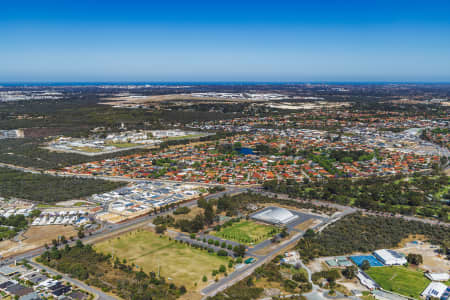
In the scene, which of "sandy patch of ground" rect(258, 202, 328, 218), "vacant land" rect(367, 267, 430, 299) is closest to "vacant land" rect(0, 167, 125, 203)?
"sandy patch of ground" rect(258, 202, 328, 218)

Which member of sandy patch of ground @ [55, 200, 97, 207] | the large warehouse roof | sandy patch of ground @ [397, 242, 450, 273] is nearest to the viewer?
sandy patch of ground @ [397, 242, 450, 273]

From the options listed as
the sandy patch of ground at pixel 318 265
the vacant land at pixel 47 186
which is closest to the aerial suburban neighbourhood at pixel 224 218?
the sandy patch of ground at pixel 318 265

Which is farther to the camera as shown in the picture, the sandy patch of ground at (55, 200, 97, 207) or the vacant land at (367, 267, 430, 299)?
the sandy patch of ground at (55, 200, 97, 207)

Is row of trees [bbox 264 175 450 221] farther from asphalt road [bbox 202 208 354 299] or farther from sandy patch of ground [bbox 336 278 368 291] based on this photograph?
sandy patch of ground [bbox 336 278 368 291]

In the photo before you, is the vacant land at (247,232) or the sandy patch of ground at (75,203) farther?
the sandy patch of ground at (75,203)

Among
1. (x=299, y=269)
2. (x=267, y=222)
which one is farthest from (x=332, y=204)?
(x=299, y=269)

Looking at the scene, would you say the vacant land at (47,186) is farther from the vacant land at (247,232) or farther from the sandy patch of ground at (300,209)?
the sandy patch of ground at (300,209)
